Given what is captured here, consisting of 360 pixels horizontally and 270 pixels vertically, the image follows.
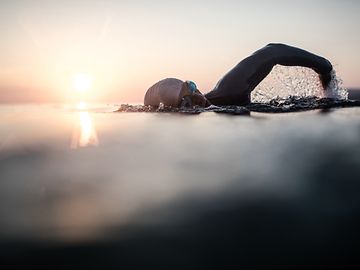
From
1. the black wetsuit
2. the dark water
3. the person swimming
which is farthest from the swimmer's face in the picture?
the dark water

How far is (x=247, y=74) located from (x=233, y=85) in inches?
26.0

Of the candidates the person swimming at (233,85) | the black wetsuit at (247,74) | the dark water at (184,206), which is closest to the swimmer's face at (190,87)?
the person swimming at (233,85)

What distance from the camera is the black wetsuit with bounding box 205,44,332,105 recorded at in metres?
11.9

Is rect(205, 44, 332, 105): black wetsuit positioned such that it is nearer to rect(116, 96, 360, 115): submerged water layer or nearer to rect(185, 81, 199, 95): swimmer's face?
rect(185, 81, 199, 95): swimmer's face

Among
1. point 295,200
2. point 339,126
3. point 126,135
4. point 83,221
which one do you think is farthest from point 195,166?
point 339,126

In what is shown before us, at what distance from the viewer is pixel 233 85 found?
39.0 ft

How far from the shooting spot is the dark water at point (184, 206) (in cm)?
162

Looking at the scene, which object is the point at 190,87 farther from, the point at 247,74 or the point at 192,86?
the point at 247,74

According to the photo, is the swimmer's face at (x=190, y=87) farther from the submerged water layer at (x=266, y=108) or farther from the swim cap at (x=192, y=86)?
the submerged water layer at (x=266, y=108)

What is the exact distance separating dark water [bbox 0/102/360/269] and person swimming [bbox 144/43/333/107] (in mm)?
7583

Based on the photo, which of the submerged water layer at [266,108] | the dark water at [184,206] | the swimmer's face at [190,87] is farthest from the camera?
the swimmer's face at [190,87]

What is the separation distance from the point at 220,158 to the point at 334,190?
3.87ft

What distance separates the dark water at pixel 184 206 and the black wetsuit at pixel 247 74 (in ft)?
26.5

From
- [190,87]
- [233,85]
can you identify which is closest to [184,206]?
[190,87]
